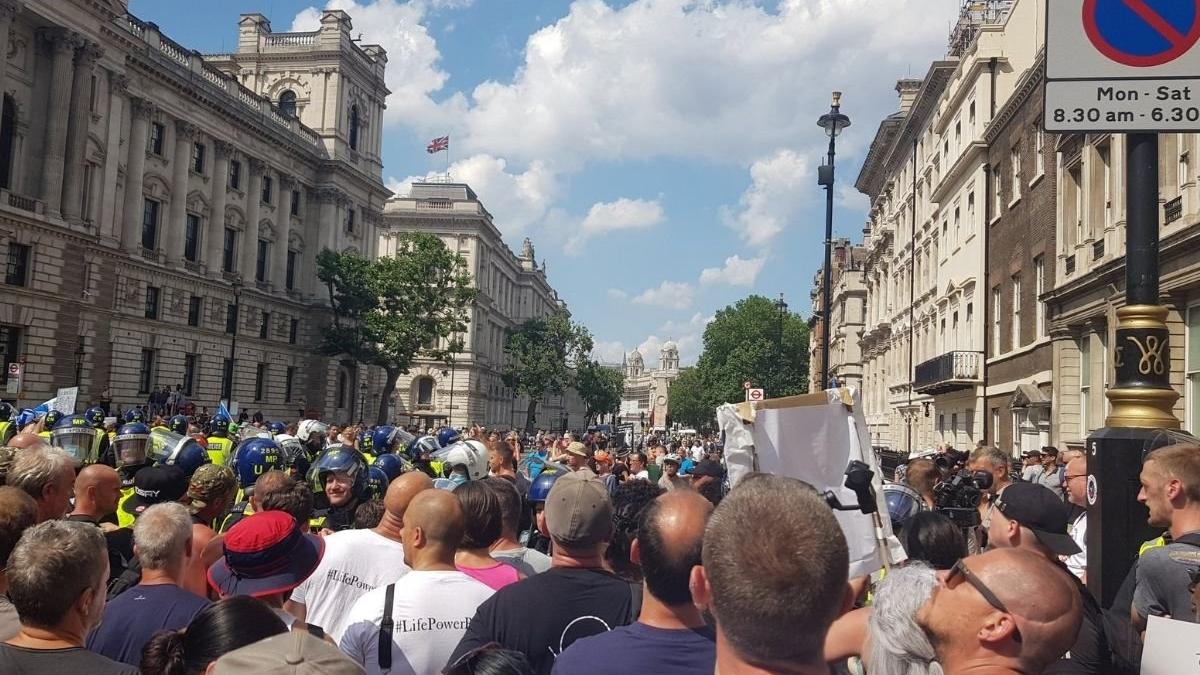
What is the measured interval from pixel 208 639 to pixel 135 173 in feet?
161

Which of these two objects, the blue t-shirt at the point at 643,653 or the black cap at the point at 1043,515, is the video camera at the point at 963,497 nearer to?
the black cap at the point at 1043,515

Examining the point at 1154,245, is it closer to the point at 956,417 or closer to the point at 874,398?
the point at 956,417

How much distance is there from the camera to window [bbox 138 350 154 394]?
158ft

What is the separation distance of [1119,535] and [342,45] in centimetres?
6584

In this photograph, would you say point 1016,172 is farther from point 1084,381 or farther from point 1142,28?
point 1142,28

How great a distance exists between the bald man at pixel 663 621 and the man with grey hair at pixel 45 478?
3.97 m

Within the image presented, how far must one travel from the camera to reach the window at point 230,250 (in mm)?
56062

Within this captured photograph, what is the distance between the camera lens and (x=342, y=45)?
6438 cm

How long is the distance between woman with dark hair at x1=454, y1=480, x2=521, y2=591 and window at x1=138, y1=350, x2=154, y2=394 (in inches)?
1899

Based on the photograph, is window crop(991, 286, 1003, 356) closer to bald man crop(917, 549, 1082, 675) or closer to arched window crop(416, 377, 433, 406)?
bald man crop(917, 549, 1082, 675)

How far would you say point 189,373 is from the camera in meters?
52.2

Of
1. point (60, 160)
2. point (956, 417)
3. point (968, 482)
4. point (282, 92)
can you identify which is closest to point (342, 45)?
point (282, 92)

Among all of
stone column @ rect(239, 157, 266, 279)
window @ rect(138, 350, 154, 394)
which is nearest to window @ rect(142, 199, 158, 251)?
window @ rect(138, 350, 154, 394)

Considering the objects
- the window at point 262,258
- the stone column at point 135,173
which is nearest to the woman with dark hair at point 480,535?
the stone column at point 135,173
